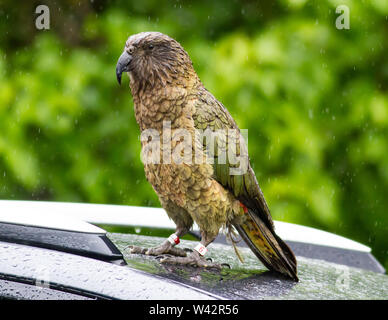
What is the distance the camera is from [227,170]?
2.09 metres

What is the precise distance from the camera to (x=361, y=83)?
3713 millimetres

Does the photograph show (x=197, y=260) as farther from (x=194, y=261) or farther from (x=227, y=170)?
(x=227, y=170)

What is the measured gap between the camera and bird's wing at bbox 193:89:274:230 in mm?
2068

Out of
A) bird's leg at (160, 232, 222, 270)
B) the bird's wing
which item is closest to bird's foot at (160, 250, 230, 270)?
bird's leg at (160, 232, 222, 270)

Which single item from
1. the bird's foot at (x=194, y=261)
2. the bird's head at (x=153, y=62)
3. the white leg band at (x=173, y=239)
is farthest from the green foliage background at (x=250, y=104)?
the bird's foot at (x=194, y=261)

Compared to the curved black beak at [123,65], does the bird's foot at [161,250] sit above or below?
below

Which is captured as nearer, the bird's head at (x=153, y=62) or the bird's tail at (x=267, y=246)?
the bird's tail at (x=267, y=246)

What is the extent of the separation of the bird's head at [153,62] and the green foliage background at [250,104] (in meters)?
1.33

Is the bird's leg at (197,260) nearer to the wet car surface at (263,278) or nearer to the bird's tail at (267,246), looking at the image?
the wet car surface at (263,278)

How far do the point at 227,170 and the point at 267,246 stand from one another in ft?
1.01

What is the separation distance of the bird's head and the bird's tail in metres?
0.57

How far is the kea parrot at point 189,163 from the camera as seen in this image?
80.2 inches

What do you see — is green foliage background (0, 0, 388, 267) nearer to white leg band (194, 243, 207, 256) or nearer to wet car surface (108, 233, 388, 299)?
wet car surface (108, 233, 388, 299)

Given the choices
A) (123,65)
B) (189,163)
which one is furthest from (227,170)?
(123,65)
